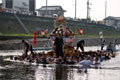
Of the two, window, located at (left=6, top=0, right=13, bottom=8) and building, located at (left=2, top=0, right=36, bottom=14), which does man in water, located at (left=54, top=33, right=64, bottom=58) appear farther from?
window, located at (left=6, top=0, right=13, bottom=8)

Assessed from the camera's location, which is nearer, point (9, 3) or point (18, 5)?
point (9, 3)

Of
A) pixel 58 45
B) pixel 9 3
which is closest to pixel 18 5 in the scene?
pixel 9 3

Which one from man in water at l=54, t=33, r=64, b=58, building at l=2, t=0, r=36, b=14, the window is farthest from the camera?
the window

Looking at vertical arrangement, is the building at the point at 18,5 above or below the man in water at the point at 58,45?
above

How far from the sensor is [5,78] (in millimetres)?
21297

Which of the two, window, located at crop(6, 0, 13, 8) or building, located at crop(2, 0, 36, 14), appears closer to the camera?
building, located at crop(2, 0, 36, 14)

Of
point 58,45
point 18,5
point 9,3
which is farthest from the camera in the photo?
point 18,5

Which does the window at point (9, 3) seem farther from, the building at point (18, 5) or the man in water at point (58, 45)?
the man in water at point (58, 45)

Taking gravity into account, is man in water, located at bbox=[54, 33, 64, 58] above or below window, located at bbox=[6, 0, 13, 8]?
below

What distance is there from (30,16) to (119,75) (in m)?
74.2

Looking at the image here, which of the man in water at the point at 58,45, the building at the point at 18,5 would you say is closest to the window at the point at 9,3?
the building at the point at 18,5

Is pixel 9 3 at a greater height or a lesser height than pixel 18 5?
greater

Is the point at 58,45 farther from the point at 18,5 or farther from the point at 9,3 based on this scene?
the point at 18,5

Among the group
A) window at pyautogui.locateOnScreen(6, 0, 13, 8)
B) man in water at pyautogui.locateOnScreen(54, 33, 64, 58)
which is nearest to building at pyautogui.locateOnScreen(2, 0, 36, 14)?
window at pyautogui.locateOnScreen(6, 0, 13, 8)
